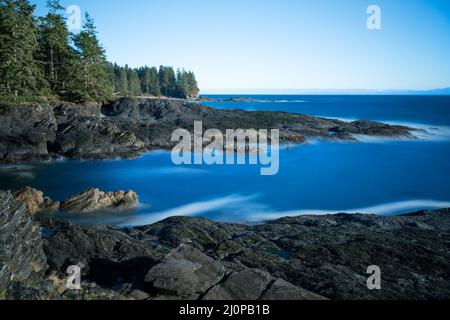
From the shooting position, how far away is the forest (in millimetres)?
40781

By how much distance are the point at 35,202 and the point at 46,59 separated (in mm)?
43416

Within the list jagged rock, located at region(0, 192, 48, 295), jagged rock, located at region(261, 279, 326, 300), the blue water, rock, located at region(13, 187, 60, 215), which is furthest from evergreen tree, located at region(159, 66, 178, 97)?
jagged rock, located at region(261, 279, 326, 300)

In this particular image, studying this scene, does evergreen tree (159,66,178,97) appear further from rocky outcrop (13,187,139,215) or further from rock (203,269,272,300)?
rock (203,269,272,300)

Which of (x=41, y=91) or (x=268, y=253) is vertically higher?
(x=41, y=91)

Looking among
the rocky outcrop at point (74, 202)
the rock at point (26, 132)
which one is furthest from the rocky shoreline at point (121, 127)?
the rocky outcrop at point (74, 202)

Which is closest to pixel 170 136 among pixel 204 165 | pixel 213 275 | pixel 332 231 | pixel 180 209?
pixel 204 165

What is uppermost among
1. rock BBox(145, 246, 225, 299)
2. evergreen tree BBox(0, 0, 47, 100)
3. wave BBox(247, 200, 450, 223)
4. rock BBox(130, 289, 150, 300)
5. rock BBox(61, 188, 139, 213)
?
evergreen tree BBox(0, 0, 47, 100)

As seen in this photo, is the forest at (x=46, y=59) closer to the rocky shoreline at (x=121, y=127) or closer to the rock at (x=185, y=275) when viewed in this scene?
the rocky shoreline at (x=121, y=127)

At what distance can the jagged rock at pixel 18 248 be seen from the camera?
9250mm

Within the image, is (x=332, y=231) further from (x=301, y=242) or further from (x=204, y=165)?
(x=204, y=165)

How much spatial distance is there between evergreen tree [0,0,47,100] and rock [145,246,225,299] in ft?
123

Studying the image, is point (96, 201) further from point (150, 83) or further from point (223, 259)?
point (150, 83)

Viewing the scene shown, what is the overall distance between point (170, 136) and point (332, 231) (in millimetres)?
34196
